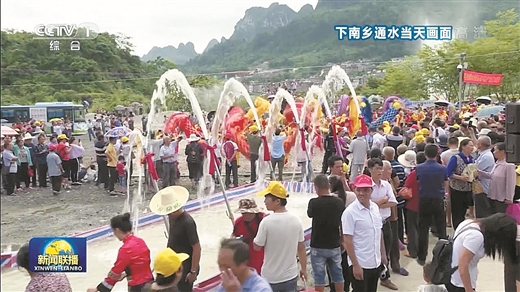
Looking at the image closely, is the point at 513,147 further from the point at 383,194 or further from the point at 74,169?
the point at 74,169

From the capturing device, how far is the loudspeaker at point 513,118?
16.6 feet

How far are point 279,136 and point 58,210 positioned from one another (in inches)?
222

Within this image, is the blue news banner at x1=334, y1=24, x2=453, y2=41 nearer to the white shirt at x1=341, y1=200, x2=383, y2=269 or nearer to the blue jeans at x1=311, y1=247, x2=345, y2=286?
the blue jeans at x1=311, y1=247, x2=345, y2=286

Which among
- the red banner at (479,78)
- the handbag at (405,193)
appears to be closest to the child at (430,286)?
the handbag at (405,193)

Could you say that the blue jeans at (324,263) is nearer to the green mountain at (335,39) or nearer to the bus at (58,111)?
the bus at (58,111)

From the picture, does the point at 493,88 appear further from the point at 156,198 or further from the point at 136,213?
the point at 156,198

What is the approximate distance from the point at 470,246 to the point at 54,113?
18.5 m

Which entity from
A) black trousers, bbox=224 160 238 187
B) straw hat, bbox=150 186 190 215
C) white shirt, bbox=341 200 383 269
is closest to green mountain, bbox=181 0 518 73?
black trousers, bbox=224 160 238 187

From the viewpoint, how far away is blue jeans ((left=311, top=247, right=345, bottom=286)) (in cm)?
493

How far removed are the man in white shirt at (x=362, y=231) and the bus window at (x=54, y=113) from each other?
1625 centimetres

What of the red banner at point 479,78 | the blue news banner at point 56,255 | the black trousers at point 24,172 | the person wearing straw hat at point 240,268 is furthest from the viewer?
the red banner at point 479,78

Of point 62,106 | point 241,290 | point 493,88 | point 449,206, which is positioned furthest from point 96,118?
point 493,88

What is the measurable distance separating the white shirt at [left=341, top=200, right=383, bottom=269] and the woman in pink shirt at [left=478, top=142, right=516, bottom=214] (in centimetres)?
302

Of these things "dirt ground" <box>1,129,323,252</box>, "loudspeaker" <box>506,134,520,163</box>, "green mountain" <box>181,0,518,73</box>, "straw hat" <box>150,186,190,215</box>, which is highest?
"green mountain" <box>181,0,518,73</box>
